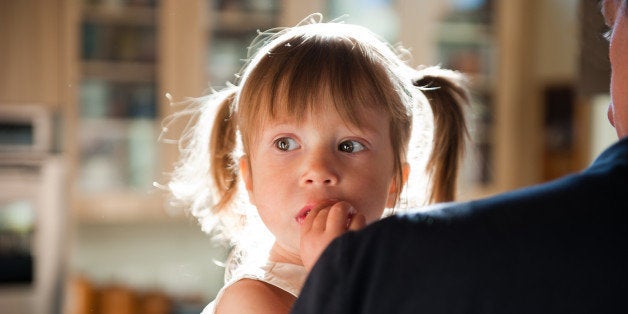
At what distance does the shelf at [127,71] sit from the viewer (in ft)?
11.2

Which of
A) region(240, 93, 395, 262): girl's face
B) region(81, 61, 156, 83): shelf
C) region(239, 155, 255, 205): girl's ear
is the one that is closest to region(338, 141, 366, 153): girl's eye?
region(240, 93, 395, 262): girl's face

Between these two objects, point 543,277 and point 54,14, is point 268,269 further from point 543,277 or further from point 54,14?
point 54,14

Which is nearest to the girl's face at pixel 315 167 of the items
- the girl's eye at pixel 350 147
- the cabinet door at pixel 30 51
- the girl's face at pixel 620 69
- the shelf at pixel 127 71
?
the girl's eye at pixel 350 147

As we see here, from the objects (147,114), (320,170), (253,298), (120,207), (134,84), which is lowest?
(120,207)

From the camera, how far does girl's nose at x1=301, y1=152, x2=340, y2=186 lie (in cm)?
65

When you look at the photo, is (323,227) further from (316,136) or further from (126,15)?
(126,15)

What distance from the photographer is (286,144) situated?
0.69 m

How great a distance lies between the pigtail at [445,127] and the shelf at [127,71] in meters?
2.74

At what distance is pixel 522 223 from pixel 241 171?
0.47 meters

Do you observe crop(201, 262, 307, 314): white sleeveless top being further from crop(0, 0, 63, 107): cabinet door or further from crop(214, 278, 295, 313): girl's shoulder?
crop(0, 0, 63, 107): cabinet door

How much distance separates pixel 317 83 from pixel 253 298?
0.61 ft

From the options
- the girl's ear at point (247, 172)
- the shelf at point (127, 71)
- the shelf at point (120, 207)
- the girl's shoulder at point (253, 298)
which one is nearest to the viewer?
the girl's shoulder at point (253, 298)

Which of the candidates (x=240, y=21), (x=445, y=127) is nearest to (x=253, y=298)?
(x=445, y=127)

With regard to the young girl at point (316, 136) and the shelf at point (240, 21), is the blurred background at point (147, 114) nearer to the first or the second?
the shelf at point (240, 21)
